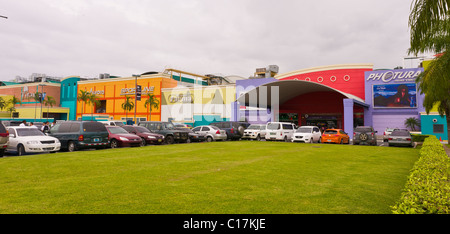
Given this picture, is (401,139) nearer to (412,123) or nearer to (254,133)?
(254,133)

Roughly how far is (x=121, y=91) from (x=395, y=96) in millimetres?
54756

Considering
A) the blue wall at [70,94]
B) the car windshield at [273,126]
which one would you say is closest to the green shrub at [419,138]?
the car windshield at [273,126]

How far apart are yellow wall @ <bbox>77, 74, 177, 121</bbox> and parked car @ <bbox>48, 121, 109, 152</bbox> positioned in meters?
43.3

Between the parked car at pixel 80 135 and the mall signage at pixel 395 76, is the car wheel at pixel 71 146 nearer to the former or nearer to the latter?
the parked car at pixel 80 135

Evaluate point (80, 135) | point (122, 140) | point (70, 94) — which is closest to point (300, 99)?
point (122, 140)

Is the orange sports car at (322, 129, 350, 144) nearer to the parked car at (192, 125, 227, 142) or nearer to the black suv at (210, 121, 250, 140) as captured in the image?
the black suv at (210, 121, 250, 140)

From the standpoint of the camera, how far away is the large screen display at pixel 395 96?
116 ft

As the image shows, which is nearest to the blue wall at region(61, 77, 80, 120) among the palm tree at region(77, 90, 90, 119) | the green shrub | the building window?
the palm tree at region(77, 90, 90, 119)

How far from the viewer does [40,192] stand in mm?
5875

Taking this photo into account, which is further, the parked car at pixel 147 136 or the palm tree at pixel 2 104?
the palm tree at pixel 2 104

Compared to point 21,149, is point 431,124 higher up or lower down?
higher up

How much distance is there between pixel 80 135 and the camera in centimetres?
1519

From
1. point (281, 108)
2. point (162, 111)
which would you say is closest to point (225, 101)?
point (281, 108)

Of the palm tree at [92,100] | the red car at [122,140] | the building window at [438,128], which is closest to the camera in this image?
the red car at [122,140]
